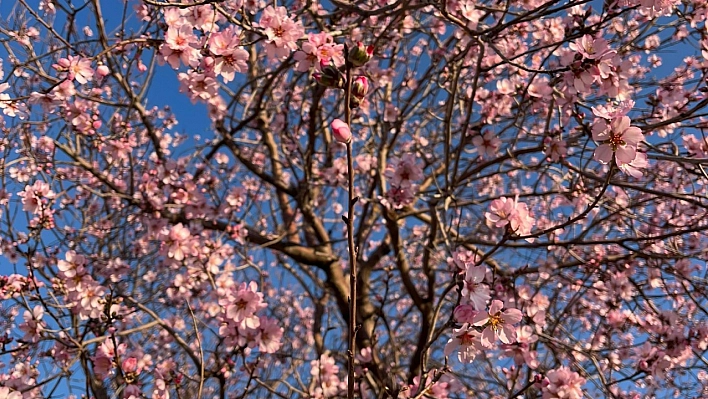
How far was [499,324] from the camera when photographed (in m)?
1.47

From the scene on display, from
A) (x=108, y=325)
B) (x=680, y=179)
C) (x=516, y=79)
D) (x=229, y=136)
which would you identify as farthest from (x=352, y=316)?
(x=229, y=136)

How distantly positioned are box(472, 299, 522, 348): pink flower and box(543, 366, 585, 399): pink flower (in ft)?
2.39

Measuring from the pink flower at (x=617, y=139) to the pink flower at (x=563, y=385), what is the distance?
965 mm

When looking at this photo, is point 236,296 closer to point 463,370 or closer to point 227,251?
point 227,251

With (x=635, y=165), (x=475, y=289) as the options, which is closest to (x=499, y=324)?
(x=475, y=289)

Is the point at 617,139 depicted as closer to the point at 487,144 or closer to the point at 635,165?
the point at 635,165

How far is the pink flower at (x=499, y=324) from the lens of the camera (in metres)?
1.44

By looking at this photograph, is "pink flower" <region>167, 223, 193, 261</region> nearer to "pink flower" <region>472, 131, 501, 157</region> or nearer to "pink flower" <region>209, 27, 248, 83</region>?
"pink flower" <region>209, 27, 248, 83</region>

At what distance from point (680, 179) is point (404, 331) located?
184 inches

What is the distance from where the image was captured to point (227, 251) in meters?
3.94

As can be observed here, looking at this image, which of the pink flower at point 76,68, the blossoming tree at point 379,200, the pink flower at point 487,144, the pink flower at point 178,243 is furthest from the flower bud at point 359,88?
the pink flower at point 178,243

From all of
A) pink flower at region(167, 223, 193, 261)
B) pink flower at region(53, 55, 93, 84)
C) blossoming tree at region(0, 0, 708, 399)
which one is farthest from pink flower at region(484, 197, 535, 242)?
pink flower at region(167, 223, 193, 261)

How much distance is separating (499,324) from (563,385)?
81 centimetres

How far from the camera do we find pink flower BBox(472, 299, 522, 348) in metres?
1.44
